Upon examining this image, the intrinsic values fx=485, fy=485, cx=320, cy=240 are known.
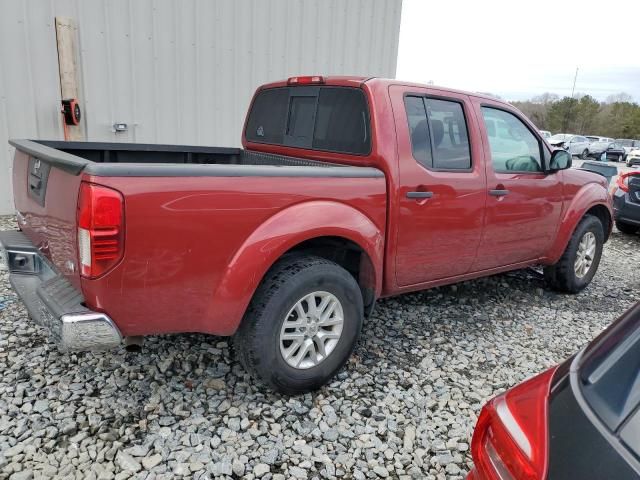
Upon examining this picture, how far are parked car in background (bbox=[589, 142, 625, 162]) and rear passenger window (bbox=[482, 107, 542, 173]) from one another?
36872mm

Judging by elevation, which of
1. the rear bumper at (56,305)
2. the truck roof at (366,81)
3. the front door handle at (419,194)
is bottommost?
the rear bumper at (56,305)

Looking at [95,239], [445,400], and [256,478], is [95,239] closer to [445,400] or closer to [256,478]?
[256,478]

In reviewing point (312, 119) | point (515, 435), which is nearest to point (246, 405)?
point (515, 435)

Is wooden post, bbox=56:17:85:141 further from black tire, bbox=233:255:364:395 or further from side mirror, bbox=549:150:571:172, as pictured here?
side mirror, bbox=549:150:571:172

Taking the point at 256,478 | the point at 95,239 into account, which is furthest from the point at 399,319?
the point at 95,239

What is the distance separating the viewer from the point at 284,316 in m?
2.64

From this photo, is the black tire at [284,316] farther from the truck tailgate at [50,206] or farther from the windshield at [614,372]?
the windshield at [614,372]

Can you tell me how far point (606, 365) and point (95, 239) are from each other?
6.23 ft

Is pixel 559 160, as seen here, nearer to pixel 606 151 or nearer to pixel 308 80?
pixel 308 80

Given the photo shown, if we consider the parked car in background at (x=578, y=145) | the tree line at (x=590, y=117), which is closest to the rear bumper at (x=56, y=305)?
the parked car in background at (x=578, y=145)

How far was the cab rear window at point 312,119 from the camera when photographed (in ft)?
10.5

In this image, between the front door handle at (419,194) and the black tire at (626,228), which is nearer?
the front door handle at (419,194)

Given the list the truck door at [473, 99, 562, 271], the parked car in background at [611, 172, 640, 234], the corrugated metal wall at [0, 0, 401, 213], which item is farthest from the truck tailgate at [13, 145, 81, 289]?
the parked car in background at [611, 172, 640, 234]

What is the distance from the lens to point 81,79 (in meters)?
6.45
